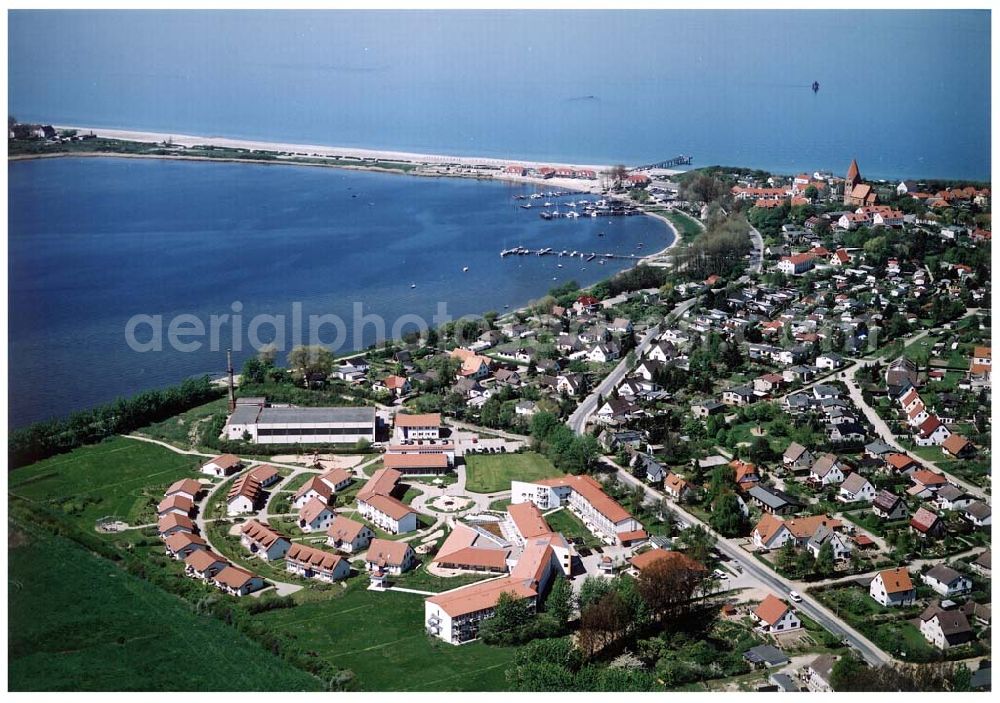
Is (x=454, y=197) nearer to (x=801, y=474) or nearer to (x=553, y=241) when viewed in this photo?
(x=553, y=241)

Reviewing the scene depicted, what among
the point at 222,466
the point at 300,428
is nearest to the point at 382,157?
the point at 300,428

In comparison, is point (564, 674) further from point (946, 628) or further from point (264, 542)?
point (264, 542)

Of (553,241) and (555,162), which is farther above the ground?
(555,162)

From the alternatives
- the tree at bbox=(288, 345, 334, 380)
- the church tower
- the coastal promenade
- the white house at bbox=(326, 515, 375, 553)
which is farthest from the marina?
the white house at bbox=(326, 515, 375, 553)

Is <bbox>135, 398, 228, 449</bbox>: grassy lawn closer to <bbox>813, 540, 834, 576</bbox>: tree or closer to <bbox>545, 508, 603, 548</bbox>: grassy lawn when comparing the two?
<bbox>545, 508, 603, 548</bbox>: grassy lawn

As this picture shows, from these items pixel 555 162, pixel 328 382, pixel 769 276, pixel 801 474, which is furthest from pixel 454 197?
pixel 801 474

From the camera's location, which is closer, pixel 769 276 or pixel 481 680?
pixel 481 680
